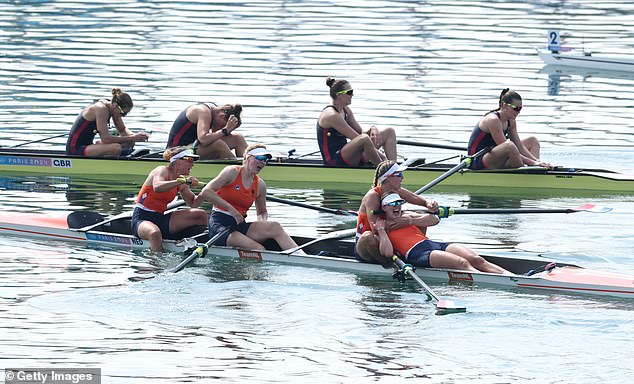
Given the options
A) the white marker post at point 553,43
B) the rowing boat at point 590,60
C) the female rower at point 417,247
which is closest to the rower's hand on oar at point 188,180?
the female rower at point 417,247

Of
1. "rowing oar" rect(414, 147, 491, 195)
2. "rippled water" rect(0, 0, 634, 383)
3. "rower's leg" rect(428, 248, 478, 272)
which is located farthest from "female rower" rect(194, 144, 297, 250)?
"rowing oar" rect(414, 147, 491, 195)

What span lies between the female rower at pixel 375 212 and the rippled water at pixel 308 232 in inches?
12.3

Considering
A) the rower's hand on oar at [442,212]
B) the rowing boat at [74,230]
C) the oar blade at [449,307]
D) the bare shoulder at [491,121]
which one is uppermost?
the bare shoulder at [491,121]

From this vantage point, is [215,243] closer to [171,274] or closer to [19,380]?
[171,274]

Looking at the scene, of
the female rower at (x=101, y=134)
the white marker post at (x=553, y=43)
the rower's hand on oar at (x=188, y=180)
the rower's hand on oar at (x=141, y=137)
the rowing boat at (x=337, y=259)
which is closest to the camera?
the rowing boat at (x=337, y=259)

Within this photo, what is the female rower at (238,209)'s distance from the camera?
1537 centimetres

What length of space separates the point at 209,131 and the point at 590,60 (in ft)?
62.4

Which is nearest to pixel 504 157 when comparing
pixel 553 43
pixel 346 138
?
pixel 346 138

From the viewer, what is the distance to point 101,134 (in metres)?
21.2

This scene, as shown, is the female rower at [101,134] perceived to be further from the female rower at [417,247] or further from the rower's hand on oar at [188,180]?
the female rower at [417,247]

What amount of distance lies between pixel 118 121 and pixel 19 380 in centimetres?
1011

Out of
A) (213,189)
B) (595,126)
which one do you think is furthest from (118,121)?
(595,126)

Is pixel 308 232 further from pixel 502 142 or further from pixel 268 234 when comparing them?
pixel 502 142

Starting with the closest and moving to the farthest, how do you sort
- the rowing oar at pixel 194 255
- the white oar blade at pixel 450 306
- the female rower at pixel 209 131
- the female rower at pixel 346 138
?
the white oar blade at pixel 450 306 → the rowing oar at pixel 194 255 → the female rower at pixel 346 138 → the female rower at pixel 209 131
